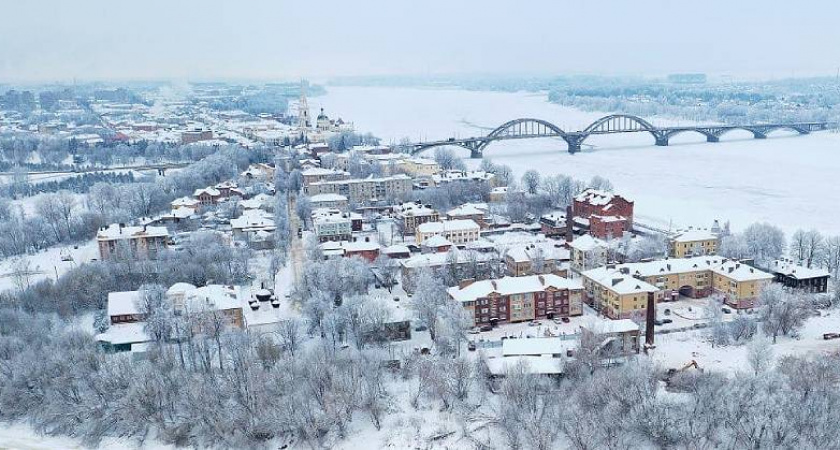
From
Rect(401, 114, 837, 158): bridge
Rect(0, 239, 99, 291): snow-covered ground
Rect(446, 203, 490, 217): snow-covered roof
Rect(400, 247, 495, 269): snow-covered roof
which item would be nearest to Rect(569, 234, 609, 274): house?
Rect(400, 247, 495, 269): snow-covered roof

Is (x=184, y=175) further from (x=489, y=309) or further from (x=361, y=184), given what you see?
(x=489, y=309)

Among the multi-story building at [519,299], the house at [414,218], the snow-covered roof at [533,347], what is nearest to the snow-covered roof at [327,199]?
the house at [414,218]

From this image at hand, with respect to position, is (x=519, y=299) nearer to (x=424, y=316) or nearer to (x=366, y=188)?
(x=424, y=316)

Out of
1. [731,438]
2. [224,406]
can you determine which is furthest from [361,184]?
[731,438]

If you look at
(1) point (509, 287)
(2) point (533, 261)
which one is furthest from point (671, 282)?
(1) point (509, 287)

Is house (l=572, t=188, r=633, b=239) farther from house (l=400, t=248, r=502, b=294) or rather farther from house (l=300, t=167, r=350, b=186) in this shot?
house (l=300, t=167, r=350, b=186)

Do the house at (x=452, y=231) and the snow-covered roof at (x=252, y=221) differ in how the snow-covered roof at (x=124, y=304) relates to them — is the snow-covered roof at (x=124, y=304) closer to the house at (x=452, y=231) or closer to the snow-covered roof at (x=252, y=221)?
the snow-covered roof at (x=252, y=221)
